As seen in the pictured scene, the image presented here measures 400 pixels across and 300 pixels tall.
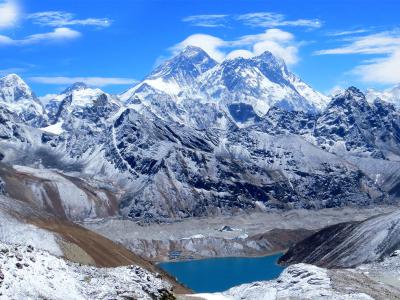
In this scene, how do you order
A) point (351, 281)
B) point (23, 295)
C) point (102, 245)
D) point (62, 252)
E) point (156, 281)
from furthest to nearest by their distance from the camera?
point (102, 245), point (62, 252), point (351, 281), point (156, 281), point (23, 295)

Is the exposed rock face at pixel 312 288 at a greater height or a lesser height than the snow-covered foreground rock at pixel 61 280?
lesser

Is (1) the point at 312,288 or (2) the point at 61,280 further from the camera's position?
(1) the point at 312,288

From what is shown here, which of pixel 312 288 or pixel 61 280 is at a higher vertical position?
pixel 61 280

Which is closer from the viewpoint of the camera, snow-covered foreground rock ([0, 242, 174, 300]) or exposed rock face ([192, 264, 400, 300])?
snow-covered foreground rock ([0, 242, 174, 300])

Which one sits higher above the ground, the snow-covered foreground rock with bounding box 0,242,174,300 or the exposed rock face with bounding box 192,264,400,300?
the snow-covered foreground rock with bounding box 0,242,174,300

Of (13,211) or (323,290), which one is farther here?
(13,211)

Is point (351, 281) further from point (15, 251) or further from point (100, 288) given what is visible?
point (15, 251)

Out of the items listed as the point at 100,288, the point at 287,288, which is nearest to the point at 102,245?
the point at 287,288

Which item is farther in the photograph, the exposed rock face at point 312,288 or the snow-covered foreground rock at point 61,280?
the exposed rock face at point 312,288
